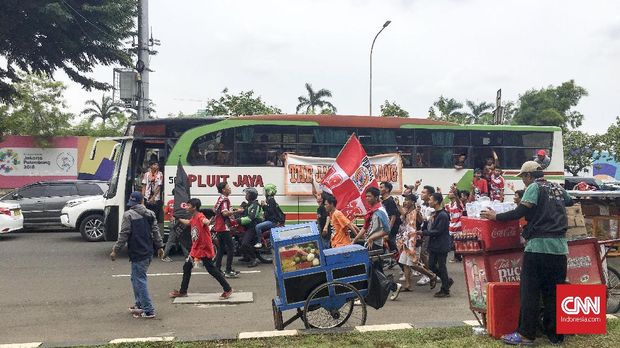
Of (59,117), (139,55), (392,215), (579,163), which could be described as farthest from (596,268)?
(579,163)

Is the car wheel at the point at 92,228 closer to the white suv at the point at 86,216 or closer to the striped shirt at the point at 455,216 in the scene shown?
the white suv at the point at 86,216

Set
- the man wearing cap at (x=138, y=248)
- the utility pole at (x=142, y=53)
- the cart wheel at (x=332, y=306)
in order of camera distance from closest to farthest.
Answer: the cart wheel at (x=332, y=306) → the man wearing cap at (x=138, y=248) → the utility pole at (x=142, y=53)

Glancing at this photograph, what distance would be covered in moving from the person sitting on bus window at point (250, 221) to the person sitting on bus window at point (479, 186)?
194 inches

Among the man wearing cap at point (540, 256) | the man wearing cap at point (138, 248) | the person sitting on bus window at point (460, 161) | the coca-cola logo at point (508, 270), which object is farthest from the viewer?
the person sitting on bus window at point (460, 161)

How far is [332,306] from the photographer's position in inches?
221

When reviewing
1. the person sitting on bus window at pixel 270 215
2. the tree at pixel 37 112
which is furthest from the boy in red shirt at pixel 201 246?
the tree at pixel 37 112

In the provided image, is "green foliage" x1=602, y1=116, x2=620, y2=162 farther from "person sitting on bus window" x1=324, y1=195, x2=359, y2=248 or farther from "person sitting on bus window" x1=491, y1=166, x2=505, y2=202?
"person sitting on bus window" x1=324, y1=195, x2=359, y2=248

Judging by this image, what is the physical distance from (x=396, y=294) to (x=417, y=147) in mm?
5297

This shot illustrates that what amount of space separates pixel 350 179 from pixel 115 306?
4878 mm

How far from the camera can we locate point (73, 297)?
25.7 feet

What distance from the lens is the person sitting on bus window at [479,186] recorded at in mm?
11828

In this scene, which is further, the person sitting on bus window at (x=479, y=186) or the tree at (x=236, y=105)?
the tree at (x=236, y=105)

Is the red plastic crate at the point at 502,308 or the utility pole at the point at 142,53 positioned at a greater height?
the utility pole at the point at 142,53

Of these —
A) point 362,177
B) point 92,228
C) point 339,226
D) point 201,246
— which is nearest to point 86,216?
point 92,228
